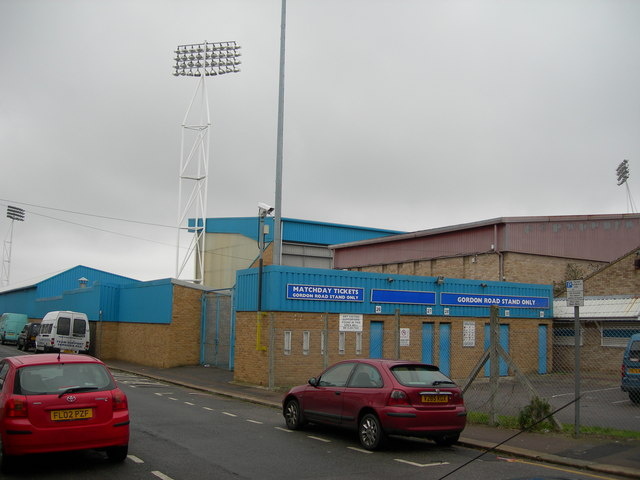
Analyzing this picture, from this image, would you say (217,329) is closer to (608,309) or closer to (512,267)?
(512,267)

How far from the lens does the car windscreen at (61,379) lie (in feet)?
26.2

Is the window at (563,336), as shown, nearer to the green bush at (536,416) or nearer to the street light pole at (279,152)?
the street light pole at (279,152)

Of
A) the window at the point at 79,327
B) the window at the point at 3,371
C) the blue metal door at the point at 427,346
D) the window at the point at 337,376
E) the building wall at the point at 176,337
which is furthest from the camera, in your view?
the window at the point at 79,327

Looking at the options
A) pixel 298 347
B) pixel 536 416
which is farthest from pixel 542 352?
pixel 536 416

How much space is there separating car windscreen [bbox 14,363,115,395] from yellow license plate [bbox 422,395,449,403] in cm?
478

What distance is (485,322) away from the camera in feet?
84.1

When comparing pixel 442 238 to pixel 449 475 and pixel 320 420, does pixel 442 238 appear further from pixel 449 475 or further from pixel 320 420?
pixel 449 475

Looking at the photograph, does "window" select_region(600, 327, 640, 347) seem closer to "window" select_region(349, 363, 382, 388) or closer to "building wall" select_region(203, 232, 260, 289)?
"window" select_region(349, 363, 382, 388)

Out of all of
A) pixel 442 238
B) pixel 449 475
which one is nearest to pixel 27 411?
pixel 449 475

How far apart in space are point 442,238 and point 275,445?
90.6 feet

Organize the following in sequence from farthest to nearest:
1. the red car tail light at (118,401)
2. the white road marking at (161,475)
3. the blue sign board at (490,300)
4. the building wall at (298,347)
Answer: the blue sign board at (490,300)
the building wall at (298,347)
the red car tail light at (118,401)
the white road marking at (161,475)

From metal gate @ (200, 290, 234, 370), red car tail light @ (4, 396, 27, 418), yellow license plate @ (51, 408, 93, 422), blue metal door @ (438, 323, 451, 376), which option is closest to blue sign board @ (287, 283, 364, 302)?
blue metal door @ (438, 323, 451, 376)

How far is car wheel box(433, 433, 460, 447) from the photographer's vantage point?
10165mm

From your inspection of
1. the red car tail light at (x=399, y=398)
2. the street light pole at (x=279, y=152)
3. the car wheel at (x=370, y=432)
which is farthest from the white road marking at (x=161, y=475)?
the street light pole at (x=279, y=152)
